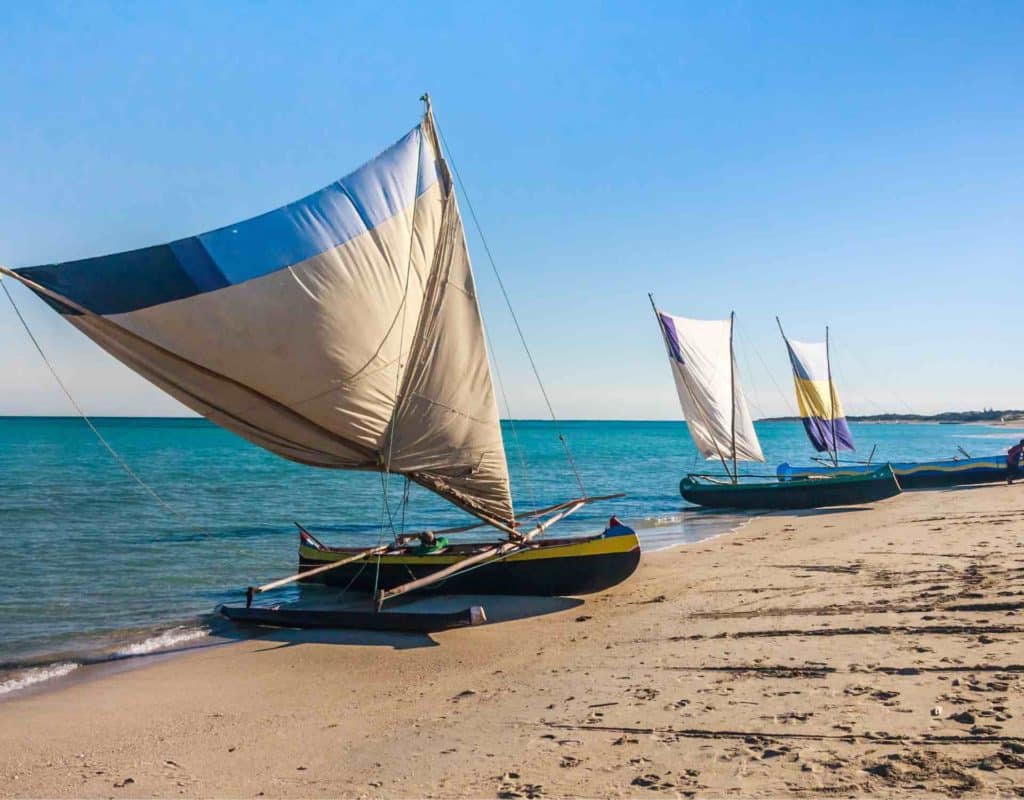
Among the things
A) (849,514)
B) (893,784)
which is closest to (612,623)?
(893,784)

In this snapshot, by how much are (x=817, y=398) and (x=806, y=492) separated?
24.8 ft

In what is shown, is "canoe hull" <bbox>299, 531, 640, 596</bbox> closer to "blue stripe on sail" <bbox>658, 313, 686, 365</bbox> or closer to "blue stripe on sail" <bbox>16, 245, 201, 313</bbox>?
"blue stripe on sail" <bbox>16, 245, 201, 313</bbox>

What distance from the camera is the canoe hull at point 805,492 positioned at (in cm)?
2825

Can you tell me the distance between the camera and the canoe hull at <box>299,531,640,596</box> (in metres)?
14.2

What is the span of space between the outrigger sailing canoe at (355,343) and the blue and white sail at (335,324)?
2 cm

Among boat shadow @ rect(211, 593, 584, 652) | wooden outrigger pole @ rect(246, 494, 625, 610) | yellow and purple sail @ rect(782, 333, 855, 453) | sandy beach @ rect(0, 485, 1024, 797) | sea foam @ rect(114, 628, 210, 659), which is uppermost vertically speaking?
yellow and purple sail @ rect(782, 333, 855, 453)

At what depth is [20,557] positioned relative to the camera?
2177cm

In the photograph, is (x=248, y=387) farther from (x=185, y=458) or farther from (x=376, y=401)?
(x=185, y=458)

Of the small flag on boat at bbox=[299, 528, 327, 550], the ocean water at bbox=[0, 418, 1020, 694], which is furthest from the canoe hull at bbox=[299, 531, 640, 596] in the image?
the ocean water at bbox=[0, 418, 1020, 694]

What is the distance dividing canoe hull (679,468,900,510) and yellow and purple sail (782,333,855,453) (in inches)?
187

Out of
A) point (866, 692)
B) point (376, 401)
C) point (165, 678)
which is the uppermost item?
point (376, 401)

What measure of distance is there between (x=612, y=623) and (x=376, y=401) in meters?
4.98

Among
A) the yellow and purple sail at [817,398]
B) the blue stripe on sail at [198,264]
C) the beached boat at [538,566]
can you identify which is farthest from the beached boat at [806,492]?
the blue stripe on sail at [198,264]

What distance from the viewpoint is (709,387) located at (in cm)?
2955
